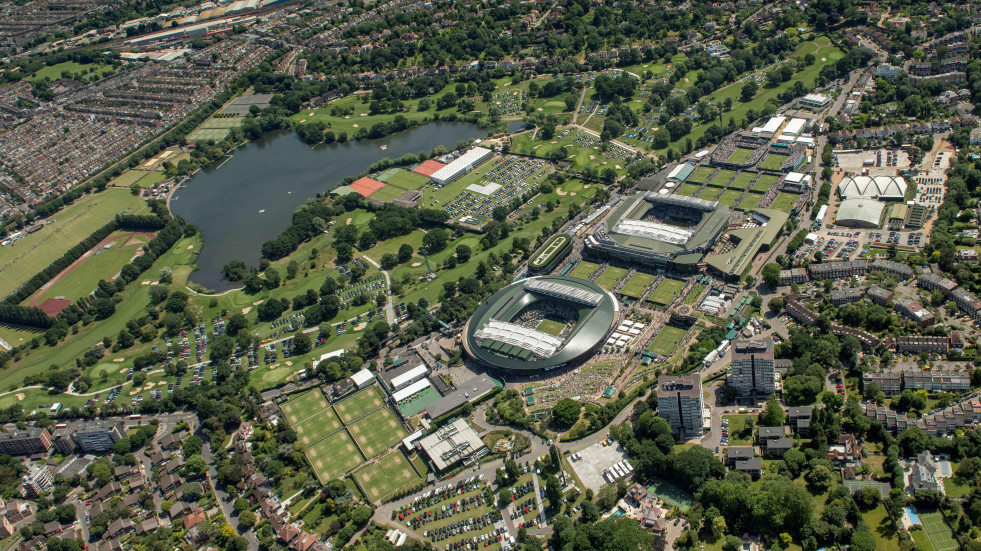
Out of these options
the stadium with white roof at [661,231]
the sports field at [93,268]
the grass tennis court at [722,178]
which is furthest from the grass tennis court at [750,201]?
the sports field at [93,268]

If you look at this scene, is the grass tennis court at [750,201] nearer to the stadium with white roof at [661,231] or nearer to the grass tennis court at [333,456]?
the stadium with white roof at [661,231]

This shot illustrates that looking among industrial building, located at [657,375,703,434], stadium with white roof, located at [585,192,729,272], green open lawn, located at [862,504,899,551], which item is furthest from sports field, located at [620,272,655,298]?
green open lawn, located at [862,504,899,551]

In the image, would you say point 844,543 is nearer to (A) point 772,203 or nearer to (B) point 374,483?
(B) point 374,483

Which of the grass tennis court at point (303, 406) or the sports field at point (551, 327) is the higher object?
the grass tennis court at point (303, 406)

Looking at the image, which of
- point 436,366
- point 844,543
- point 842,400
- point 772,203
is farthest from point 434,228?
point 844,543

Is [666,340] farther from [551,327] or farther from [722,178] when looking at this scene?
[722,178]

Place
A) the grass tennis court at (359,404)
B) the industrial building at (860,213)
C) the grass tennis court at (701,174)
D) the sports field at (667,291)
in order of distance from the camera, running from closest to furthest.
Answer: the grass tennis court at (359,404) → the sports field at (667,291) → the industrial building at (860,213) → the grass tennis court at (701,174)
